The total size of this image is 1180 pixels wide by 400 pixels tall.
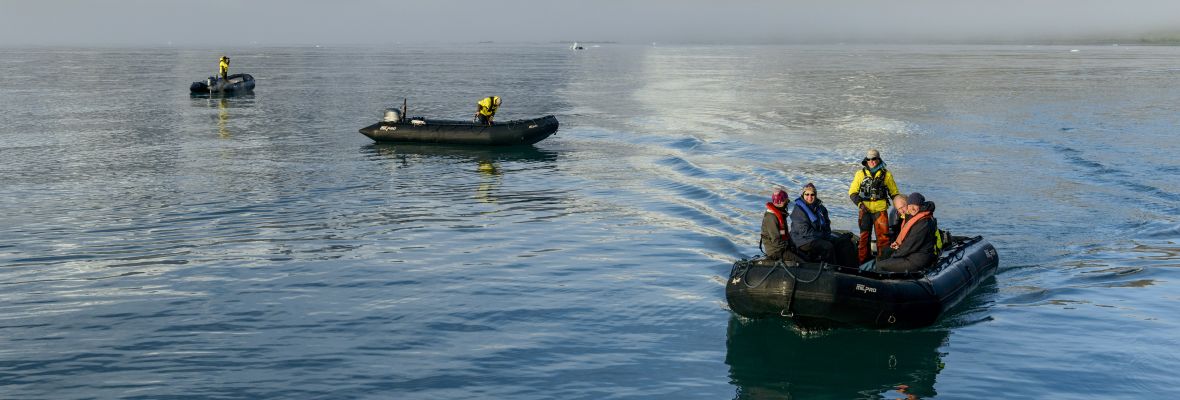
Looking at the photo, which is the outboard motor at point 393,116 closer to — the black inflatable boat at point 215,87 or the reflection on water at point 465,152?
the reflection on water at point 465,152

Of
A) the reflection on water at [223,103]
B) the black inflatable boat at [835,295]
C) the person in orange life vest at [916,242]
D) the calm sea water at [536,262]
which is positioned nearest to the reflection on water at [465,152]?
the calm sea water at [536,262]

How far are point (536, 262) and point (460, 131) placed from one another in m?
19.6

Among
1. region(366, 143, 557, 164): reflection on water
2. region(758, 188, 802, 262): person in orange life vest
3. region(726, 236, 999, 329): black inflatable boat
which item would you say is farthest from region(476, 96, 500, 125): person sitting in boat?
region(726, 236, 999, 329): black inflatable boat

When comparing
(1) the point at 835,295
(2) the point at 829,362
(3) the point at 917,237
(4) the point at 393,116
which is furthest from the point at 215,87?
(2) the point at 829,362

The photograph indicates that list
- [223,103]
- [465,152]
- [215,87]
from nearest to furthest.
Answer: [465,152] → [223,103] → [215,87]

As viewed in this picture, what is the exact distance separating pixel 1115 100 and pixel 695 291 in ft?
163

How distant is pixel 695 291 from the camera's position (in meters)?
19.5

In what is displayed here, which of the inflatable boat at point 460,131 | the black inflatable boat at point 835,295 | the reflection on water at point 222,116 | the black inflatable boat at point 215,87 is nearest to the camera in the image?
the black inflatable boat at point 835,295

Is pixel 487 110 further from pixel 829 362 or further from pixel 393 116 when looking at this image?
pixel 829 362

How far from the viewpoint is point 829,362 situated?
15852 mm

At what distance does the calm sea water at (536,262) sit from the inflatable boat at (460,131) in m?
0.63

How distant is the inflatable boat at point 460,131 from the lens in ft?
132

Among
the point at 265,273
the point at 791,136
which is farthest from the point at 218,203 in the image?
the point at 791,136

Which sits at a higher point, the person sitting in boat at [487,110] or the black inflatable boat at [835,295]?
the person sitting in boat at [487,110]
